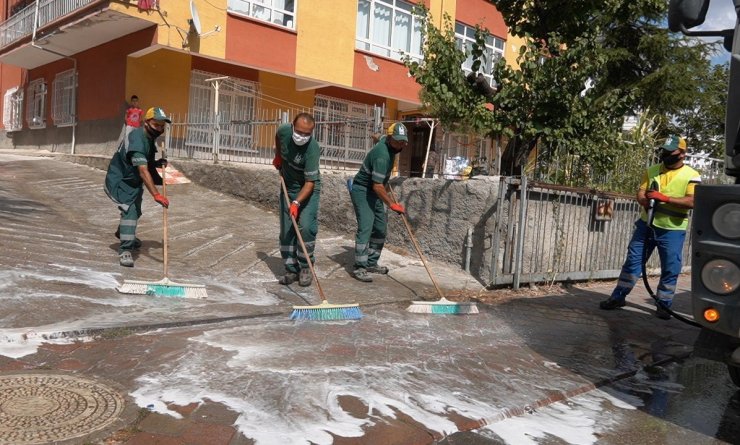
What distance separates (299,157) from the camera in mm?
6035

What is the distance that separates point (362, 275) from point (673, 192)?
3.23 m

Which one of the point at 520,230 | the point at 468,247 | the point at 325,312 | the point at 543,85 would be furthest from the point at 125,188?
the point at 543,85

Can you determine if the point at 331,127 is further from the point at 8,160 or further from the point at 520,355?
Result: the point at 8,160

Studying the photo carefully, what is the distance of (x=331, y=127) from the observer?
442 inches

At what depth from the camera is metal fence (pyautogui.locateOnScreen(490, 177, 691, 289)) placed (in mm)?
6801

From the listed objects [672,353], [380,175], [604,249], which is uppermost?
[380,175]

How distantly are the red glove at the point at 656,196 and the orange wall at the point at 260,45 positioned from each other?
39.0 feet

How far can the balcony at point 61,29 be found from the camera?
1378cm

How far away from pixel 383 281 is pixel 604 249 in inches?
136

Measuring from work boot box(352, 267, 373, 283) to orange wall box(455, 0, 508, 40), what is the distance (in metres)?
15.2

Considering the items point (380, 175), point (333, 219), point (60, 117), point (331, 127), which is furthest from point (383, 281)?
point (60, 117)

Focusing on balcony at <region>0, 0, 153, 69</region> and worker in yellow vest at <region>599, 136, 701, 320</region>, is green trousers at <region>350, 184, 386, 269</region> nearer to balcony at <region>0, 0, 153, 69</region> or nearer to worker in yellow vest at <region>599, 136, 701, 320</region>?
worker in yellow vest at <region>599, 136, 701, 320</region>

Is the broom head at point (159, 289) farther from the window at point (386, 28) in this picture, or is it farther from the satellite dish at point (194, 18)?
the window at point (386, 28)

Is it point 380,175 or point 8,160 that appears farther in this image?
point 8,160
